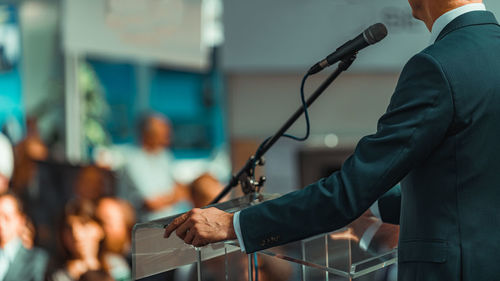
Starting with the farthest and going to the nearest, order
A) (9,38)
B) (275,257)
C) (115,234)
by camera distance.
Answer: (9,38) → (115,234) → (275,257)

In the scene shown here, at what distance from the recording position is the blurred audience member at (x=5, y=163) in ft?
12.4

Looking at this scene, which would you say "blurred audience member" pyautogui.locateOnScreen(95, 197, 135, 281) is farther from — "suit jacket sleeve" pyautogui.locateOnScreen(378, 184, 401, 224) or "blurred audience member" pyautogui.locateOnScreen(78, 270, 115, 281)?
"suit jacket sleeve" pyautogui.locateOnScreen(378, 184, 401, 224)

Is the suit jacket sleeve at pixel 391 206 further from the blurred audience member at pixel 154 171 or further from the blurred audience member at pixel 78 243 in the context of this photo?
the blurred audience member at pixel 154 171

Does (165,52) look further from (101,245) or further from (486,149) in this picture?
(486,149)

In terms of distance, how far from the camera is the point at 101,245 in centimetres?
358

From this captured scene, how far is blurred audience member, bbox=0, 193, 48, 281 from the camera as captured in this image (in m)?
3.31

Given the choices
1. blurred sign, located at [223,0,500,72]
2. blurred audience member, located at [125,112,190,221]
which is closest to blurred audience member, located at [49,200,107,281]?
blurred audience member, located at [125,112,190,221]

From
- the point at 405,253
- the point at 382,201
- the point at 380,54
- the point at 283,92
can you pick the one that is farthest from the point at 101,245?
the point at 405,253

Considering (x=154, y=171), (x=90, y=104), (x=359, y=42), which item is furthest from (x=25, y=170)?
(x=359, y=42)

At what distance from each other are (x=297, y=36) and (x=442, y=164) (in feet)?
5.67

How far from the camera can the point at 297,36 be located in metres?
2.75

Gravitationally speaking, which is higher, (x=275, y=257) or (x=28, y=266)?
(x=275, y=257)

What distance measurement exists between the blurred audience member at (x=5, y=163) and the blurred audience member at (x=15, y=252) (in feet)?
0.51

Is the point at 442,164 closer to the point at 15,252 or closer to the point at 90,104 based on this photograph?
the point at 15,252
